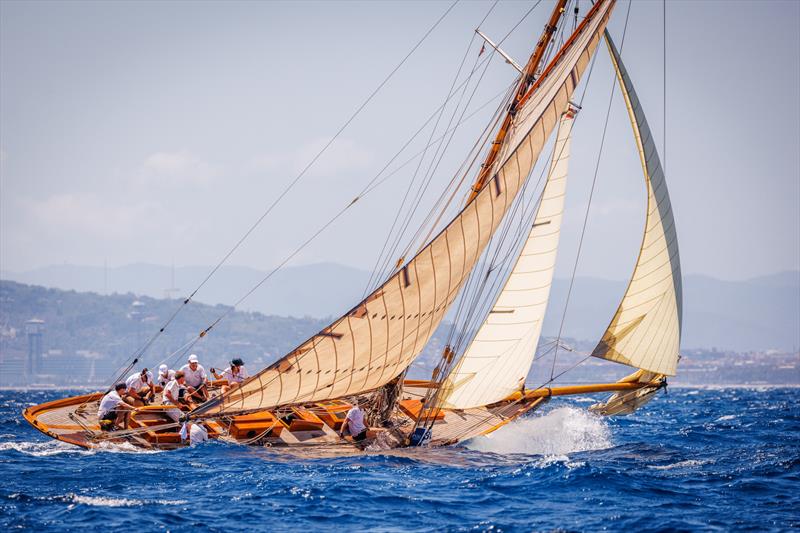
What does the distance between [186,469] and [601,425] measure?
45.4ft

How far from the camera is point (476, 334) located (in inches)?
839

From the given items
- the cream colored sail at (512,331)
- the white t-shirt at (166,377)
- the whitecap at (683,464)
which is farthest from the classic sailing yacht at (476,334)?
the whitecap at (683,464)

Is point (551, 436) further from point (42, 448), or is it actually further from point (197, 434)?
point (42, 448)

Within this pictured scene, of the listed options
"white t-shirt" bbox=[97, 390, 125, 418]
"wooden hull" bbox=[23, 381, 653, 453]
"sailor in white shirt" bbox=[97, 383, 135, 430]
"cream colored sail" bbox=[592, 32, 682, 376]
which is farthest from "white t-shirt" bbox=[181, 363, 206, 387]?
"cream colored sail" bbox=[592, 32, 682, 376]

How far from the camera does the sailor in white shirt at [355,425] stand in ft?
70.6

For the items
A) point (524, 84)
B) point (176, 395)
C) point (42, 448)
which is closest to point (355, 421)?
point (176, 395)

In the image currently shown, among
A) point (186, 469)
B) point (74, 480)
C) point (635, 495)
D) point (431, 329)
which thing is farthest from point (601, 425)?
point (74, 480)

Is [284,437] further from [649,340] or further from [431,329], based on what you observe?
[649,340]

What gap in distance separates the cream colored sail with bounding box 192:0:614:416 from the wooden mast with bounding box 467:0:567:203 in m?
2.43

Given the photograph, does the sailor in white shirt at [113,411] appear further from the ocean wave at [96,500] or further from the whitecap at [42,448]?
the ocean wave at [96,500]

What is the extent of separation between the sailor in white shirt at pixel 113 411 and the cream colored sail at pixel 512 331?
301 inches

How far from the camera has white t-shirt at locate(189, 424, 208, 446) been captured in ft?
67.1

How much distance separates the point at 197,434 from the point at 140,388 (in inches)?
193

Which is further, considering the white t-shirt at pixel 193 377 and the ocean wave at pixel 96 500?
the white t-shirt at pixel 193 377
